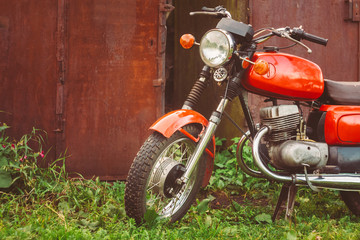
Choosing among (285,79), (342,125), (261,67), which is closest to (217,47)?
(261,67)

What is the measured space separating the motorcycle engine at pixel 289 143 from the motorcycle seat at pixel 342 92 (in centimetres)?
29

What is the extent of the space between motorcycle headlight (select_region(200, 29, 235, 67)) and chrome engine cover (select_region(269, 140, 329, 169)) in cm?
72

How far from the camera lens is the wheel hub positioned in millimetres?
2557

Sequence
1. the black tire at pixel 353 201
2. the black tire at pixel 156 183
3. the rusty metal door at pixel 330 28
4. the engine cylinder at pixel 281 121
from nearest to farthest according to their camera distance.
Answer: the black tire at pixel 156 183, the engine cylinder at pixel 281 121, the black tire at pixel 353 201, the rusty metal door at pixel 330 28

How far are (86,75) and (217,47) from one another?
1.78 metres

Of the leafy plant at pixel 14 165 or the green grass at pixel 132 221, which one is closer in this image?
the green grass at pixel 132 221

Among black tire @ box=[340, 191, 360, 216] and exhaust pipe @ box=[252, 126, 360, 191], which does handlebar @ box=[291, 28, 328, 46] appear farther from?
black tire @ box=[340, 191, 360, 216]

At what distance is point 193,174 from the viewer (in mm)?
2850

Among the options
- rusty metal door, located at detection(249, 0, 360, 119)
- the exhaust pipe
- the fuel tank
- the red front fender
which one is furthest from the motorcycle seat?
rusty metal door, located at detection(249, 0, 360, 119)

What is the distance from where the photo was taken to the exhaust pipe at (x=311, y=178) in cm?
266

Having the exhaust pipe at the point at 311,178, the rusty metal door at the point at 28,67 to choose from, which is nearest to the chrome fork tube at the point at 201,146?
the exhaust pipe at the point at 311,178

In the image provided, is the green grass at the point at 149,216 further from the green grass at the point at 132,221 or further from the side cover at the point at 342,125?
the side cover at the point at 342,125

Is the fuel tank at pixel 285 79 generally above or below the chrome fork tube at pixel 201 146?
above

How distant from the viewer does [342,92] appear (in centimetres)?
292
